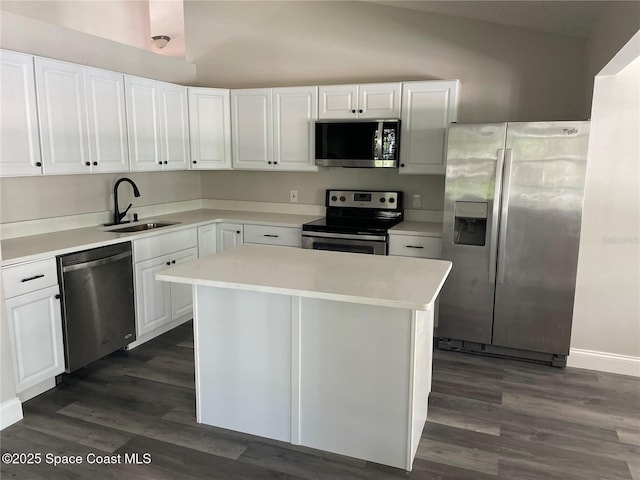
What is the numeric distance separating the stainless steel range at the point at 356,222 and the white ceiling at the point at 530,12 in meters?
1.58

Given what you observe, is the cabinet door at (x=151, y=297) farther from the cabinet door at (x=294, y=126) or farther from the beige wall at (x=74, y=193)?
the cabinet door at (x=294, y=126)

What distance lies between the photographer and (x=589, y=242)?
3.36m

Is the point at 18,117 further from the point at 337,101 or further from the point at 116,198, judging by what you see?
the point at 337,101

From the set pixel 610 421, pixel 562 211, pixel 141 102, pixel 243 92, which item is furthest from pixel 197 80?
pixel 610 421

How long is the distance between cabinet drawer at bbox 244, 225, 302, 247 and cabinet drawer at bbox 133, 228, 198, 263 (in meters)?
0.49

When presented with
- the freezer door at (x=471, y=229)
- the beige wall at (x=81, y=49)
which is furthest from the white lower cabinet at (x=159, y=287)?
the freezer door at (x=471, y=229)

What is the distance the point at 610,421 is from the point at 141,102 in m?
3.94

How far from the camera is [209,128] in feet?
14.9

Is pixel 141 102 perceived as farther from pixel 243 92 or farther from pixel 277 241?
pixel 277 241

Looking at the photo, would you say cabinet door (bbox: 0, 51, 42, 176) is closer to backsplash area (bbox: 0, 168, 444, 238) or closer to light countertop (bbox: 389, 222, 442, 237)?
backsplash area (bbox: 0, 168, 444, 238)

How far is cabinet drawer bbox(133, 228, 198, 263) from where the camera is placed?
3.54 m

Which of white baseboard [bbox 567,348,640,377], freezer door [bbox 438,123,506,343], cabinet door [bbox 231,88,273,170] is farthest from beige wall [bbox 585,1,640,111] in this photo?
cabinet door [bbox 231,88,273,170]

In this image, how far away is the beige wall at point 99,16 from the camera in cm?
410

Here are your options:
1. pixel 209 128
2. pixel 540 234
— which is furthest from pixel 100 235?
pixel 540 234
